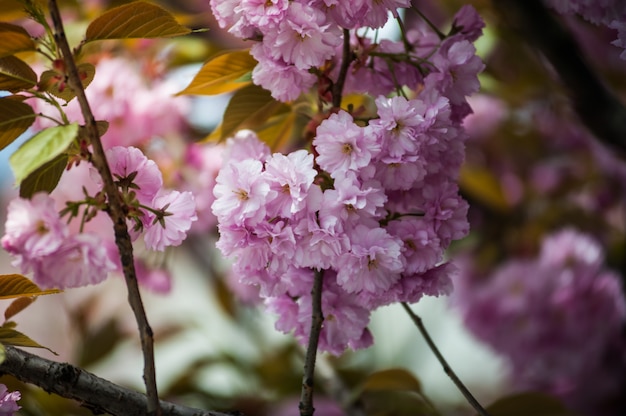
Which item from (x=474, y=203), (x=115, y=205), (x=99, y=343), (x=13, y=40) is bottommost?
(x=115, y=205)

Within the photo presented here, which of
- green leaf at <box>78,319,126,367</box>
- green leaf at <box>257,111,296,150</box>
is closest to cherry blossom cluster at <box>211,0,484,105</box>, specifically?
green leaf at <box>257,111,296,150</box>

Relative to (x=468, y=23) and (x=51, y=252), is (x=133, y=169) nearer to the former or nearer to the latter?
(x=51, y=252)

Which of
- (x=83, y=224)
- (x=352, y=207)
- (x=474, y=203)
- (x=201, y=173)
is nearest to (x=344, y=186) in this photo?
(x=352, y=207)

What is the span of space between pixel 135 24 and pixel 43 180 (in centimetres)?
14

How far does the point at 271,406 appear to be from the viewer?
4.52ft

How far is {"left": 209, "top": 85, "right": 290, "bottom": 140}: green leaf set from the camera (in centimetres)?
66

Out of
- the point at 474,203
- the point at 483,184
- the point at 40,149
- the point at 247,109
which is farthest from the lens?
the point at 474,203

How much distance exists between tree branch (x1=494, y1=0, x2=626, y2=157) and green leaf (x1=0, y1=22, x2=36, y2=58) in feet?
1.51

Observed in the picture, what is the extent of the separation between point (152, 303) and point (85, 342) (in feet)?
5.13

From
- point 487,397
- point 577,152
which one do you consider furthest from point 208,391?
point 487,397

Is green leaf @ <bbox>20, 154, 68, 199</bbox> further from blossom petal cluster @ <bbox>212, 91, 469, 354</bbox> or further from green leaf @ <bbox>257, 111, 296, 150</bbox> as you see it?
green leaf @ <bbox>257, 111, 296, 150</bbox>

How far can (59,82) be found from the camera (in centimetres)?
53

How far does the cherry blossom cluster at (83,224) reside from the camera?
544 mm

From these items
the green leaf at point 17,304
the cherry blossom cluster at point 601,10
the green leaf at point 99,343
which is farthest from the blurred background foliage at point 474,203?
the green leaf at point 17,304
